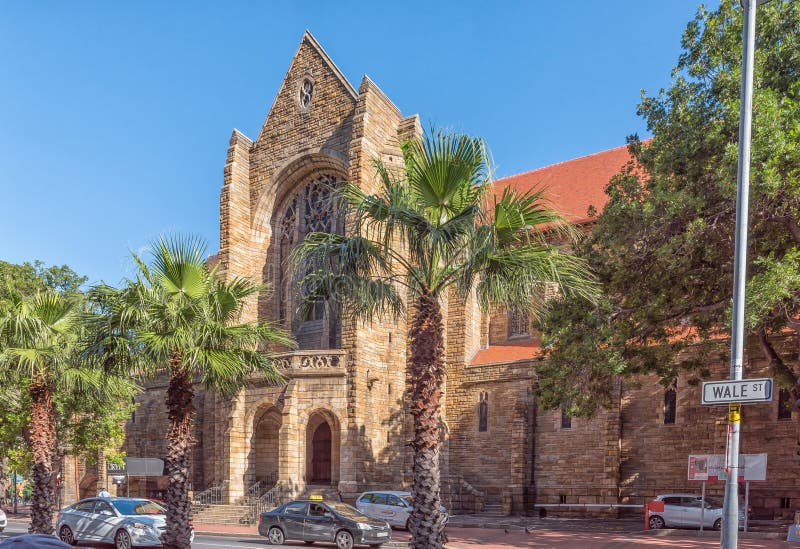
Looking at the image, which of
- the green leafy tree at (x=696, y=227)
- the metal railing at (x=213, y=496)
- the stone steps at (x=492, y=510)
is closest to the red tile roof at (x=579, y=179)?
the green leafy tree at (x=696, y=227)

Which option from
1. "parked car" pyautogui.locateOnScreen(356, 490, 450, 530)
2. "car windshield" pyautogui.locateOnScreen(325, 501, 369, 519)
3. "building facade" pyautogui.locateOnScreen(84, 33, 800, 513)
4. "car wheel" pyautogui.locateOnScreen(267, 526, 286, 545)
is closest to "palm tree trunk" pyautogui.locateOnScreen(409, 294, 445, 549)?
"car windshield" pyautogui.locateOnScreen(325, 501, 369, 519)

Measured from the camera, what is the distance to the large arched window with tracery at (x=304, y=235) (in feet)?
102

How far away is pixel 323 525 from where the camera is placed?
59.5ft

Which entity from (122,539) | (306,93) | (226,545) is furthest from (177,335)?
(306,93)

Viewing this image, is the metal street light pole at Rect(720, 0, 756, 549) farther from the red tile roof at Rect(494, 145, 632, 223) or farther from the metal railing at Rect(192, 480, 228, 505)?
the metal railing at Rect(192, 480, 228, 505)

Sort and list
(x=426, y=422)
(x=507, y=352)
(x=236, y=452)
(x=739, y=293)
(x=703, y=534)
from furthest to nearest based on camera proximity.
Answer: (x=507, y=352) < (x=236, y=452) < (x=703, y=534) < (x=426, y=422) < (x=739, y=293)

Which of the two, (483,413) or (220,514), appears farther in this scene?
(483,413)

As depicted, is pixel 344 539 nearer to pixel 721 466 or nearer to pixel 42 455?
pixel 42 455

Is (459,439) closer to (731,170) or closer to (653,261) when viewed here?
(653,261)

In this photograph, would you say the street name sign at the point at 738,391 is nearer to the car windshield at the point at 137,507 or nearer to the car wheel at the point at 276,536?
the car windshield at the point at 137,507

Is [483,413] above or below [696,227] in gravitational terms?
below

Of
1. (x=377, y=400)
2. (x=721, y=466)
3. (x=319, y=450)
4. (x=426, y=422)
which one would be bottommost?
(x=319, y=450)

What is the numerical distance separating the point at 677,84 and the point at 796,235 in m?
4.45

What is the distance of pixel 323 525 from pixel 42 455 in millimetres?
6843
